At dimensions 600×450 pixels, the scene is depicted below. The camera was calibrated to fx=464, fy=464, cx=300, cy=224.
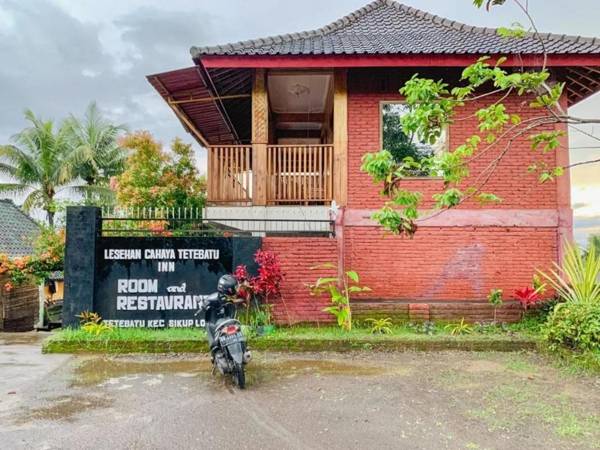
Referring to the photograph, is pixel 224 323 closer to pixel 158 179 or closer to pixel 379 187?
pixel 379 187

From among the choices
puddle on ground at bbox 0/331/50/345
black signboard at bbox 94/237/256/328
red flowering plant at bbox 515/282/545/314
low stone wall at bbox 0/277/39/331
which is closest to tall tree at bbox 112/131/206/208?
low stone wall at bbox 0/277/39/331

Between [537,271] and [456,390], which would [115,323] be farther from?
[537,271]

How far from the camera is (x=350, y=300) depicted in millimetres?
8219

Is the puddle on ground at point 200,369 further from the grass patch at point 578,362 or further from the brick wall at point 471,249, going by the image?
the brick wall at point 471,249

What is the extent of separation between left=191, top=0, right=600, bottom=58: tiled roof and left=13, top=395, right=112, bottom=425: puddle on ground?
5.81m

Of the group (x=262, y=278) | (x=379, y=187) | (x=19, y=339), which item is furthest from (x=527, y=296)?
(x=19, y=339)

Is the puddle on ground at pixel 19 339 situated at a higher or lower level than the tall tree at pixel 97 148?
lower

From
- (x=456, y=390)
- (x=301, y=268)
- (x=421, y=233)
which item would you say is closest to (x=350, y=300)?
(x=301, y=268)

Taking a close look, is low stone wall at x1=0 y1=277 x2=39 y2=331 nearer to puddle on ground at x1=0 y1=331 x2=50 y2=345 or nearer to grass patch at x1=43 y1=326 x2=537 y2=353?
puddle on ground at x1=0 y1=331 x2=50 y2=345

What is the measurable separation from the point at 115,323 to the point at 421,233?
547 centimetres

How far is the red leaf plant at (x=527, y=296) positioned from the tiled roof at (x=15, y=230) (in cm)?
1715

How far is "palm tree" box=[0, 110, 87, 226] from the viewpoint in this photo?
893 inches

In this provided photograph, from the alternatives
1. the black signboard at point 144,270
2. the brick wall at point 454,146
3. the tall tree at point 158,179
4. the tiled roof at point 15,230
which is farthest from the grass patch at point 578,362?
the tiled roof at point 15,230

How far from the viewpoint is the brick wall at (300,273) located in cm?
770
